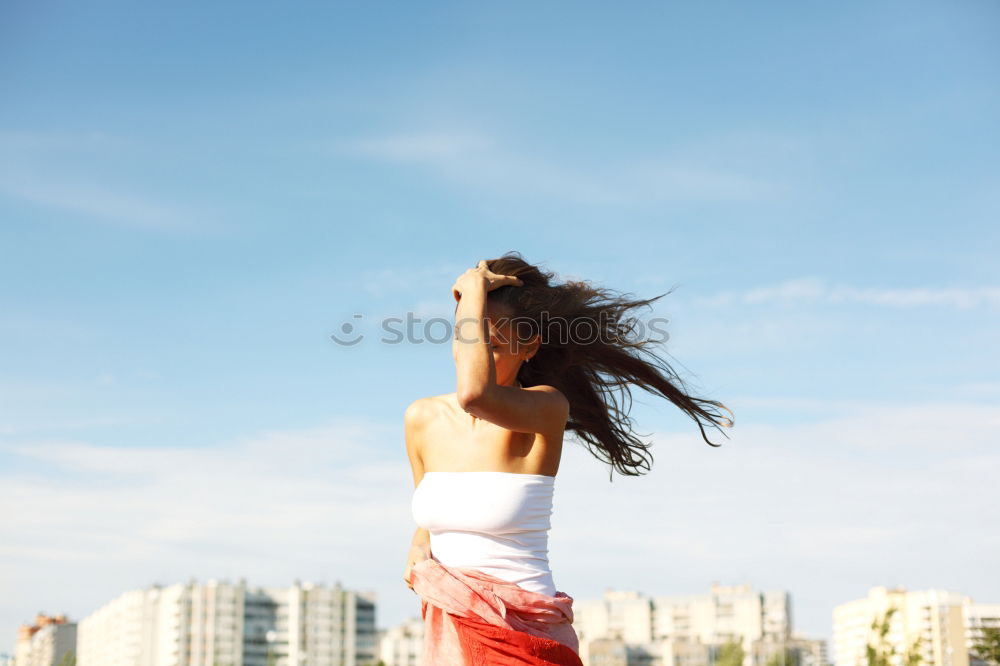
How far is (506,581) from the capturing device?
3846mm

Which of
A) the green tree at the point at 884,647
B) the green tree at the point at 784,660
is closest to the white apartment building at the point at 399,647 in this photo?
the green tree at the point at 784,660

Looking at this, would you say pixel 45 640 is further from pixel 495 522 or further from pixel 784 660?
pixel 495 522

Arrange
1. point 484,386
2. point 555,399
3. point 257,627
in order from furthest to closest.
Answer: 1. point 257,627
2. point 555,399
3. point 484,386

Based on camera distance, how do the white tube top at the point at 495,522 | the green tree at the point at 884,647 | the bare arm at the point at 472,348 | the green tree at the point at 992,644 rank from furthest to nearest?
the green tree at the point at 992,644
the green tree at the point at 884,647
the white tube top at the point at 495,522
the bare arm at the point at 472,348

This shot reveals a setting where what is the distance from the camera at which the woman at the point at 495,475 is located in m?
3.74

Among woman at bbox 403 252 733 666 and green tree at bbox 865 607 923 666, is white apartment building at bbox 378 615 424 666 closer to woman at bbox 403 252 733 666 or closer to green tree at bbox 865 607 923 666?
green tree at bbox 865 607 923 666

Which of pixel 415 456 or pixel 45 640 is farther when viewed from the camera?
pixel 45 640

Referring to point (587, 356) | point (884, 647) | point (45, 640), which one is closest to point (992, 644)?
point (884, 647)

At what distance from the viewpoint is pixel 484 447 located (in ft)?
13.0

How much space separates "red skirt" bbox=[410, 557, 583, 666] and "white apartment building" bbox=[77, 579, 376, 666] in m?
89.6

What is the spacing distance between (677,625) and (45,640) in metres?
51.4

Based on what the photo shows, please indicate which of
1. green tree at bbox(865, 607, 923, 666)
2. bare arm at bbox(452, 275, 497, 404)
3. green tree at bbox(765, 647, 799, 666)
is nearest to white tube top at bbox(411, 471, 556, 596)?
bare arm at bbox(452, 275, 497, 404)

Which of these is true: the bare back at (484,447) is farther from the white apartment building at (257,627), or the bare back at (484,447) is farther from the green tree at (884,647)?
the white apartment building at (257,627)

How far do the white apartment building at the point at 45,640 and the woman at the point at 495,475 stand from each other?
7212 cm
